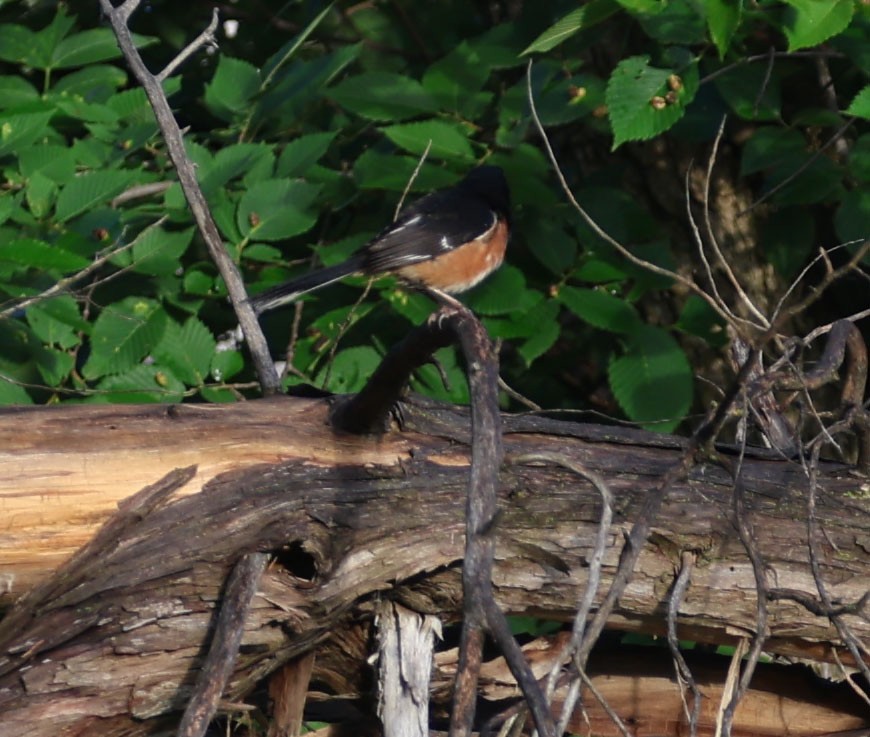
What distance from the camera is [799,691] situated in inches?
139

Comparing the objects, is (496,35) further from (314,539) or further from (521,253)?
(314,539)

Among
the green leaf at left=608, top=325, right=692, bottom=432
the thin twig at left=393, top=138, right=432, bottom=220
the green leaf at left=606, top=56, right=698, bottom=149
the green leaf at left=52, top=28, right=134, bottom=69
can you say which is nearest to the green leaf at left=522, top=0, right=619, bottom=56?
the green leaf at left=606, top=56, right=698, bottom=149

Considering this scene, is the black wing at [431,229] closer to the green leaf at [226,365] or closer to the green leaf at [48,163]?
the green leaf at [226,365]

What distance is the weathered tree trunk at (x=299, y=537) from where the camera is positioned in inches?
108

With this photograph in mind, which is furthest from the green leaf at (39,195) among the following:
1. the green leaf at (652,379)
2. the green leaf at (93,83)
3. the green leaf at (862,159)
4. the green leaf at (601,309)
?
the green leaf at (862,159)

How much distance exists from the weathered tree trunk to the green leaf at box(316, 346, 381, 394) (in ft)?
2.99

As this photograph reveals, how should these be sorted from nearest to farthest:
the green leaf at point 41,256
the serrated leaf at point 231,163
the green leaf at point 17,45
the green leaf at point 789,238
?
the green leaf at point 41,256, the serrated leaf at point 231,163, the green leaf at point 789,238, the green leaf at point 17,45

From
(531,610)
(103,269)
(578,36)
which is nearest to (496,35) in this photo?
(578,36)

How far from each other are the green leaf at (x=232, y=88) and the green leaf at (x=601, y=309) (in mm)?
1344

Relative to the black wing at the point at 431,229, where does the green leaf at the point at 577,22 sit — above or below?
above

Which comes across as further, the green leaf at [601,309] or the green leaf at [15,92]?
the green leaf at [15,92]

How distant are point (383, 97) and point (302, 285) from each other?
29.9 inches

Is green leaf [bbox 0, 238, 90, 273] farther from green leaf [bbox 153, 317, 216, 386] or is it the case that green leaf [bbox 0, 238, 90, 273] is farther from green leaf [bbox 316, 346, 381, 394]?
green leaf [bbox 316, 346, 381, 394]

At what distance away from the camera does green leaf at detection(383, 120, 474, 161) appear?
161 inches
